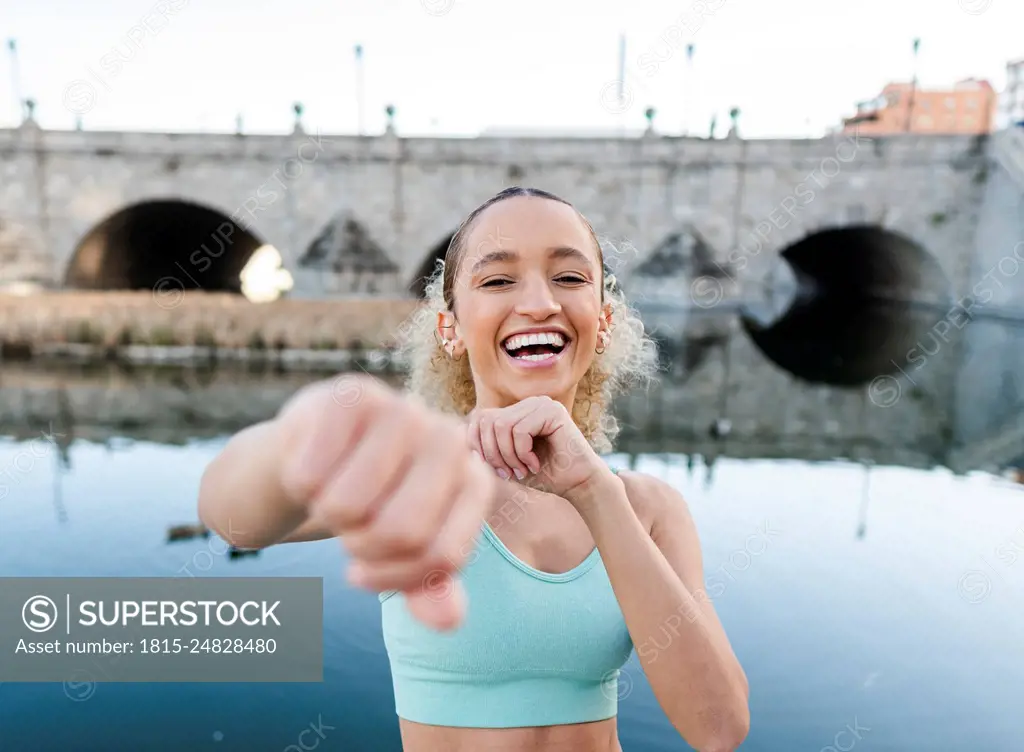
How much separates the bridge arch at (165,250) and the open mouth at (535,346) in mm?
27849

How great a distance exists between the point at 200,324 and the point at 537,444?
55.8 feet

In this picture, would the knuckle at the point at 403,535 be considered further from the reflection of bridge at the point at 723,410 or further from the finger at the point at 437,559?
the reflection of bridge at the point at 723,410

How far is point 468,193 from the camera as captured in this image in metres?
26.2

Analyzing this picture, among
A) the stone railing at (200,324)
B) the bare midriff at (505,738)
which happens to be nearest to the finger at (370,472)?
the bare midriff at (505,738)

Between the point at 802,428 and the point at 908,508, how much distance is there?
3.93 meters

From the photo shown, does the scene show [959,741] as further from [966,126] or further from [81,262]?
[966,126]

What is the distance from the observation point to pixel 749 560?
22.5 ft

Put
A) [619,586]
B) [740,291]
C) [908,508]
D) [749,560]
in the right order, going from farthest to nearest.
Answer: [740,291] → [908,508] → [749,560] → [619,586]

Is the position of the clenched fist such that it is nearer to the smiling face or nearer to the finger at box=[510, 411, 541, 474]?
the finger at box=[510, 411, 541, 474]

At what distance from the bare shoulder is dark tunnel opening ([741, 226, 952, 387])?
15.8 metres

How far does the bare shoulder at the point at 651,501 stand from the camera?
5.81 ft

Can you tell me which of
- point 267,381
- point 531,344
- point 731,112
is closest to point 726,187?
point 731,112

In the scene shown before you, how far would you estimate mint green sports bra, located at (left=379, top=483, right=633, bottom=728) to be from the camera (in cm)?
157

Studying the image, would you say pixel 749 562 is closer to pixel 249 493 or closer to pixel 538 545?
pixel 538 545
